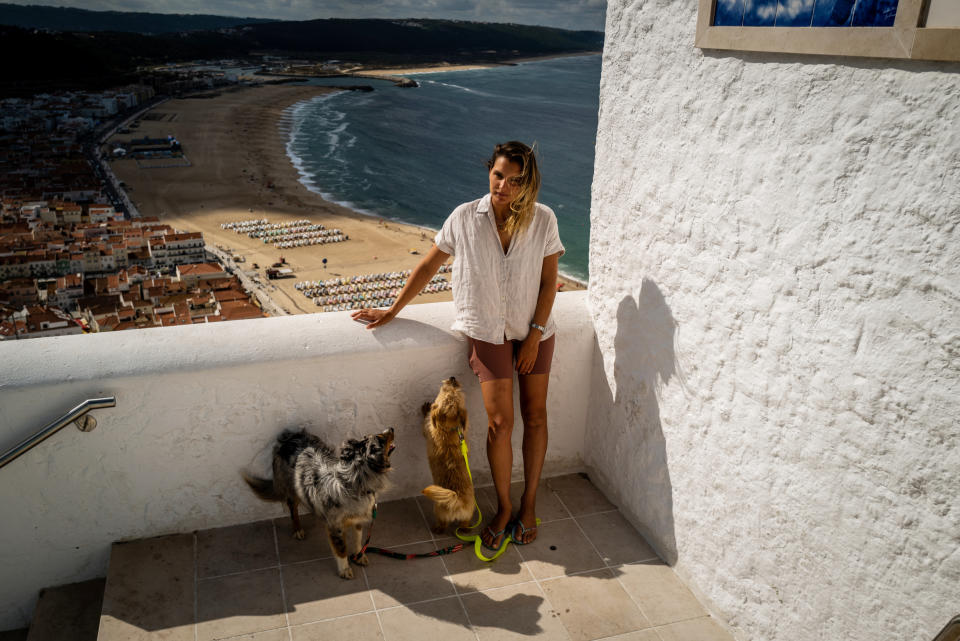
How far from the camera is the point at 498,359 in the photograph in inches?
108

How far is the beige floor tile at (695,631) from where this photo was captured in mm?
2412

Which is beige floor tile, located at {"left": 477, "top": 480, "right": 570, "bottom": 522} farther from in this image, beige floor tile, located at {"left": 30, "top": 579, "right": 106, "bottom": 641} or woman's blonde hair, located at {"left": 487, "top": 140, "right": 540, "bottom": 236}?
beige floor tile, located at {"left": 30, "top": 579, "right": 106, "bottom": 641}

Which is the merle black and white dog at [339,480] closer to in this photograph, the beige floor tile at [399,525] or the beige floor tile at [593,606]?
the beige floor tile at [399,525]

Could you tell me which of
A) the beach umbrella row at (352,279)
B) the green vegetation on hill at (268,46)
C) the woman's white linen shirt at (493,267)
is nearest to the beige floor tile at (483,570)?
the woman's white linen shirt at (493,267)

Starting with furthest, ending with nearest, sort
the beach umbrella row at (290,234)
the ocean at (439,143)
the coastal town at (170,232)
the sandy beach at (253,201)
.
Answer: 1. the ocean at (439,143)
2. the beach umbrella row at (290,234)
3. the sandy beach at (253,201)
4. the coastal town at (170,232)

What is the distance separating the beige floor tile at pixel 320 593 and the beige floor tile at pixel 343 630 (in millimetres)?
29

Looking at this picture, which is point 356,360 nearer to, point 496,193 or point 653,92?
point 496,193

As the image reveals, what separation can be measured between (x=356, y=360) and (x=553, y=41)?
145997 millimetres

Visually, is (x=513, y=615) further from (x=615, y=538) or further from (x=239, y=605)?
(x=239, y=605)

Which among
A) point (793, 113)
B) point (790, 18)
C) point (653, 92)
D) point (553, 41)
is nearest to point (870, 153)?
point (793, 113)

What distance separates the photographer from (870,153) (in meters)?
1.69

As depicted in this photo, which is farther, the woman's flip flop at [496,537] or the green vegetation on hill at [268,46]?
the green vegetation on hill at [268,46]

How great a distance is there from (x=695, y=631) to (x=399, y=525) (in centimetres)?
124

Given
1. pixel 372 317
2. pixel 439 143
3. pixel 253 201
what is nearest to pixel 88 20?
pixel 439 143
